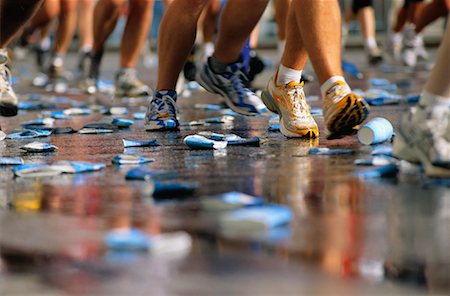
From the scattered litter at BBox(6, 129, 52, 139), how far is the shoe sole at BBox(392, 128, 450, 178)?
2283 mm

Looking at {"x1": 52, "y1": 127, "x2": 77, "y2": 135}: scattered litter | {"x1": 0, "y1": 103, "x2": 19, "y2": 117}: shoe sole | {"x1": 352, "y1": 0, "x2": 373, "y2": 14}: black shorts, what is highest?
{"x1": 352, "y1": 0, "x2": 373, "y2": 14}: black shorts

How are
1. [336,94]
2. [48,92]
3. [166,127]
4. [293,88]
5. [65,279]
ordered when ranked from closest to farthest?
[65,279] → [336,94] → [293,88] → [166,127] → [48,92]

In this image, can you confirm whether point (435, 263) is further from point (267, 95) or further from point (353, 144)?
point (267, 95)

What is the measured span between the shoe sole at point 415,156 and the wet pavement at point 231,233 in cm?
5

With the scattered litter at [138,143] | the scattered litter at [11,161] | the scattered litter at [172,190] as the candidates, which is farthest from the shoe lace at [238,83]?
the scattered litter at [172,190]

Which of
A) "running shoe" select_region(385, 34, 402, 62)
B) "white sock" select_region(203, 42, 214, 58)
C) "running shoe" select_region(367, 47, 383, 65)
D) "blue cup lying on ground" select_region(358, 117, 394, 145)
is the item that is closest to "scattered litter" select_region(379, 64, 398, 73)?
"running shoe" select_region(367, 47, 383, 65)

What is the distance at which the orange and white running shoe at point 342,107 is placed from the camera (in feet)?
14.5

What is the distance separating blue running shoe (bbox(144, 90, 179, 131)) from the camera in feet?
17.2

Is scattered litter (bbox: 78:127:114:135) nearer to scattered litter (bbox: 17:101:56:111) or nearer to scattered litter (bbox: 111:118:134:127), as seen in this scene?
scattered litter (bbox: 111:118:134:127)

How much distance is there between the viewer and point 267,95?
16.3ft

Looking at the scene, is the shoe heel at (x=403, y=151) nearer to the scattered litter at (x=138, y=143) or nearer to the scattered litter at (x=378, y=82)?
the scattered litter at (x=138, y=143)

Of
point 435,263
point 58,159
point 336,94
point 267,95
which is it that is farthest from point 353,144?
point 435,263

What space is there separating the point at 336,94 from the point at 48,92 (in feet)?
18.0

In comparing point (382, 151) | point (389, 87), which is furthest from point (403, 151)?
point (389, 87)
